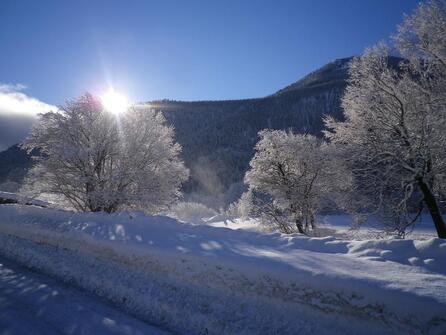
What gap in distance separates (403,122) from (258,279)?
1102cm

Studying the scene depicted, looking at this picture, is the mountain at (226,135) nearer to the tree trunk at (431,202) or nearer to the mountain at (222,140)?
the mountain at (222,140)

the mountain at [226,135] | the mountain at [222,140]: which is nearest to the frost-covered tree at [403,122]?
the mountain at [222,140]

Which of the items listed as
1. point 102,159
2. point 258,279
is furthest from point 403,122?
point 102,159

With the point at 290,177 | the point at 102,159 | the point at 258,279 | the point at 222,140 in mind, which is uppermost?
the point at 222,140

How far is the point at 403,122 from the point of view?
1320 cm

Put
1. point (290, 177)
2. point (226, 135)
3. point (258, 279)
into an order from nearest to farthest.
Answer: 1. point (258, 279)
2. point (290, 177)
3. point (226, 135)

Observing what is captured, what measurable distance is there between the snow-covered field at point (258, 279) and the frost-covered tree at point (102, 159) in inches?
303

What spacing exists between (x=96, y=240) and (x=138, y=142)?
414 inches

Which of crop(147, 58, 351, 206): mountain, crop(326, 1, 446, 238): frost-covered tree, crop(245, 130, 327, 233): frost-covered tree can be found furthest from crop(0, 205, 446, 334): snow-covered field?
crop(147, 58, 351, 206): mountain

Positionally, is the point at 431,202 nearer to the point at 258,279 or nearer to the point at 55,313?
the point at 258,279

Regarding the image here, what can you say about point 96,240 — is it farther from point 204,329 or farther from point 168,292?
point 204,329

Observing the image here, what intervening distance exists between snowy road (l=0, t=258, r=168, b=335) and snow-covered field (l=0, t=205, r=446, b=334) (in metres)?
0.45

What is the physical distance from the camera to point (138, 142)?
784 inches

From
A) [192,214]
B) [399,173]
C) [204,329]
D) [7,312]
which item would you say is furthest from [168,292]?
[192,214]
